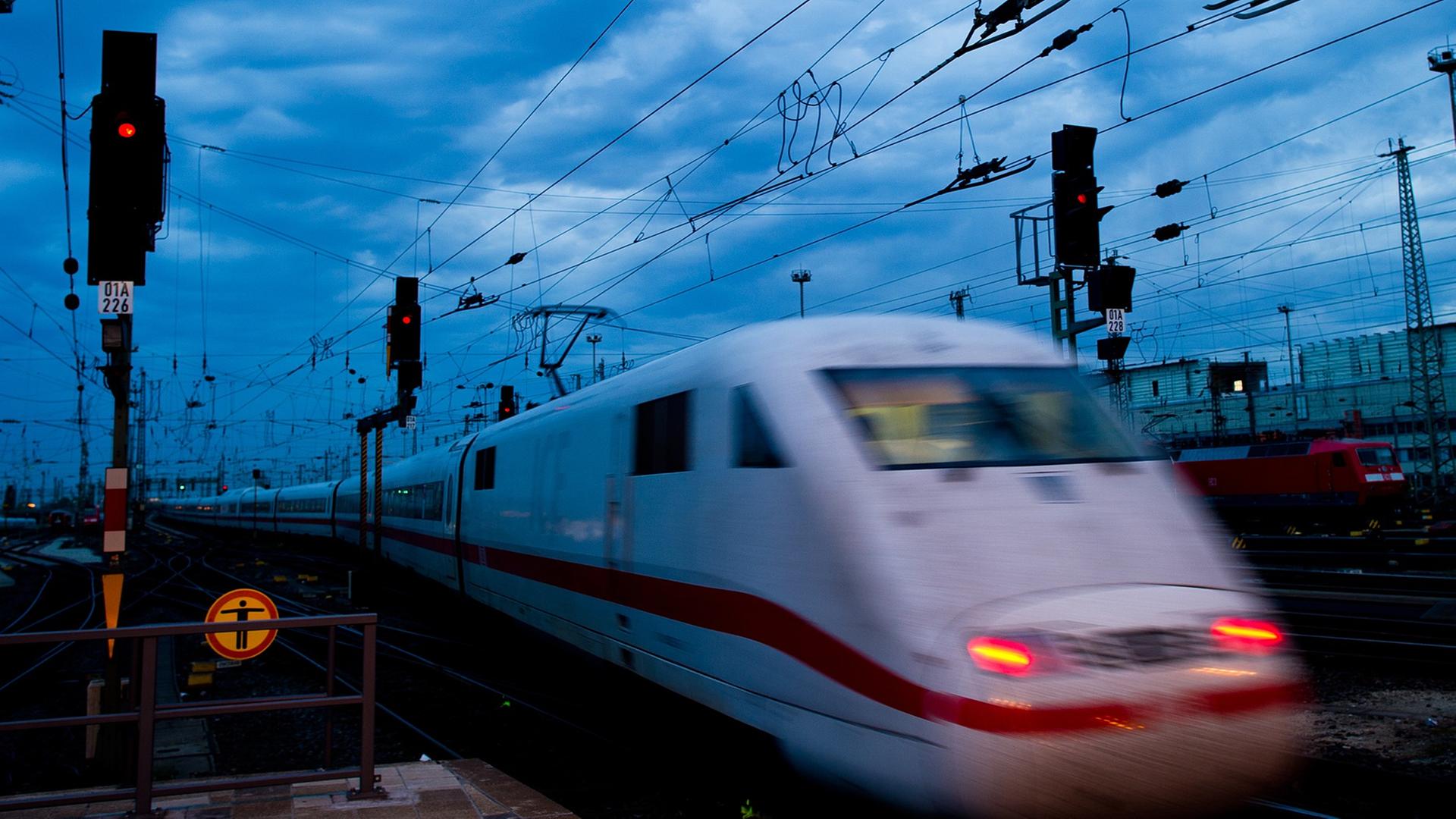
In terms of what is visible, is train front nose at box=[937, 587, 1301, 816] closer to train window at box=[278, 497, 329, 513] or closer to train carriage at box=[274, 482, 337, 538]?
train carriage at box=[274, 482, 337, 538]

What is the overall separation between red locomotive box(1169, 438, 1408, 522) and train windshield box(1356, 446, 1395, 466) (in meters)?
0.02

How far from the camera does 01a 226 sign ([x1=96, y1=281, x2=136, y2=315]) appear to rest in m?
7.76

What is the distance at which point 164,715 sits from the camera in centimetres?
515

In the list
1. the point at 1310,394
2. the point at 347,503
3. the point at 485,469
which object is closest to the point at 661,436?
the point at 485,469

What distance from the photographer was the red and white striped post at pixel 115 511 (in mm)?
7965

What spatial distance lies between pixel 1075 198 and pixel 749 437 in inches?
319

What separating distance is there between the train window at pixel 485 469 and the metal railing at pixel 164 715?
6842 millimetres

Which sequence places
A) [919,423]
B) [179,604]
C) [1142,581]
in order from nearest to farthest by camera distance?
[1142,581], [919,423], [179,604]

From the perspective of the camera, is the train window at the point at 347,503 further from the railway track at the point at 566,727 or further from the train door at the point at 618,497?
the train door at the point at 618,497

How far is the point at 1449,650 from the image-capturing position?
31.8 ft

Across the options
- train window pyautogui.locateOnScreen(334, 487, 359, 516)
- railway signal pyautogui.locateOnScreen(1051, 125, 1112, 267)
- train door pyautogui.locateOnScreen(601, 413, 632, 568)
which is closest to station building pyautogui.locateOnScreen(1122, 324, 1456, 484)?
train window pyautogui.locateOnScreen(334, 487, 359, 516)

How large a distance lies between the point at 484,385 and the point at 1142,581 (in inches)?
1334

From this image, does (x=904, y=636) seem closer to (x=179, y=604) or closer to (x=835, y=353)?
(x=835, y=353)

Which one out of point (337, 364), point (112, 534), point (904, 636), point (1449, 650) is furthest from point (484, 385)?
point (904, 636)
